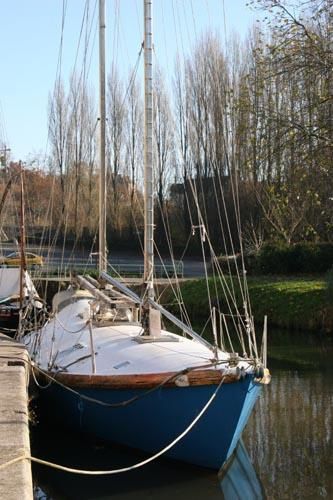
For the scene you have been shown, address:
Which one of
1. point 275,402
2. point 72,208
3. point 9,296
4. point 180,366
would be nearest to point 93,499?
point 180,366

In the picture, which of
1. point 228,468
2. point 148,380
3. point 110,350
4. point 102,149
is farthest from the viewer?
point 102,149

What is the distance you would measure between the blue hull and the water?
0.26 m

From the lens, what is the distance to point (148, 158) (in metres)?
12.1

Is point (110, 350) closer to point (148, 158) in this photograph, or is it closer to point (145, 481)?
Result: point (145, 481)

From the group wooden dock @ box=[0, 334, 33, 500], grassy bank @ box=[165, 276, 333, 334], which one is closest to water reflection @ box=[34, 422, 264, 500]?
wooden dock @ box=[0, 334, 33, 500]

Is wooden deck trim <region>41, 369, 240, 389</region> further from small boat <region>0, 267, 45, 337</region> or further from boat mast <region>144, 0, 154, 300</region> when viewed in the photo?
small boat <region>0, 267, 45, 337</region>

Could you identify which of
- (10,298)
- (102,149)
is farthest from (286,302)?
(102,149)

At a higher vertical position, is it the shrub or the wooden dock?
the shrub

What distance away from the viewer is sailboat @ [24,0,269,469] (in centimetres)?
973

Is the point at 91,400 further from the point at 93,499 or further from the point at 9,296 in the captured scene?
the point at 9,296

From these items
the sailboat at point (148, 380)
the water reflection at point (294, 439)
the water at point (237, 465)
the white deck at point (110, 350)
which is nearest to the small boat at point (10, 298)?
the white deck at point (110, 350)

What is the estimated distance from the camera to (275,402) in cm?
1484

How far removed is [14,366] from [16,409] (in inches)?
103

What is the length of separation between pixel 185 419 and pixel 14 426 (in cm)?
258
